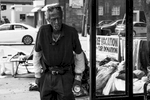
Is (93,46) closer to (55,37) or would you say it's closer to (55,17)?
(55,37)

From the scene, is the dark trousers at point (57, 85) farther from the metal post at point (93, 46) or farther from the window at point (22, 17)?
the window at point (22, 17)

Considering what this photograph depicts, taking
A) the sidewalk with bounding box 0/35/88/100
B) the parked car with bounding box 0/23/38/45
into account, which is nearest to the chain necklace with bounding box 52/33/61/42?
the sidewalk with bounding box 0/35/88/100

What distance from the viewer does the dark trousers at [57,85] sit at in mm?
4027

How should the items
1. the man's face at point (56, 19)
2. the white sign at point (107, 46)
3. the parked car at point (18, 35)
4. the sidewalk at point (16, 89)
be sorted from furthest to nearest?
1. the parked car at point (18, 35)
2. the sidewalk at point (16, 89)
3. the white sign at point (107, 46)
4. the man's face at point (56, 19)

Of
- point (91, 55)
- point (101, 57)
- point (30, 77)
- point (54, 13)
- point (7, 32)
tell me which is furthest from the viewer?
point (7, 32)

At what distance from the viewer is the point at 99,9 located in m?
5.36

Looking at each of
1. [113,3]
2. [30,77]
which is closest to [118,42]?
[113,3]

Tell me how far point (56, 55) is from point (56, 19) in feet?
1.37

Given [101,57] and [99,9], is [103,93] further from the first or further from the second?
[99,9]

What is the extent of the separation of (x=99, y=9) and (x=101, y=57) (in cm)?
99

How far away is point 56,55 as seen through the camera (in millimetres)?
3998

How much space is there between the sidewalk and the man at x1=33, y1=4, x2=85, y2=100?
284cm

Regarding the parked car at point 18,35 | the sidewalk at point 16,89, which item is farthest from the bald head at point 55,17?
the parked car at point 18,35

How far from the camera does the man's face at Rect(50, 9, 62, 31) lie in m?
3.95
